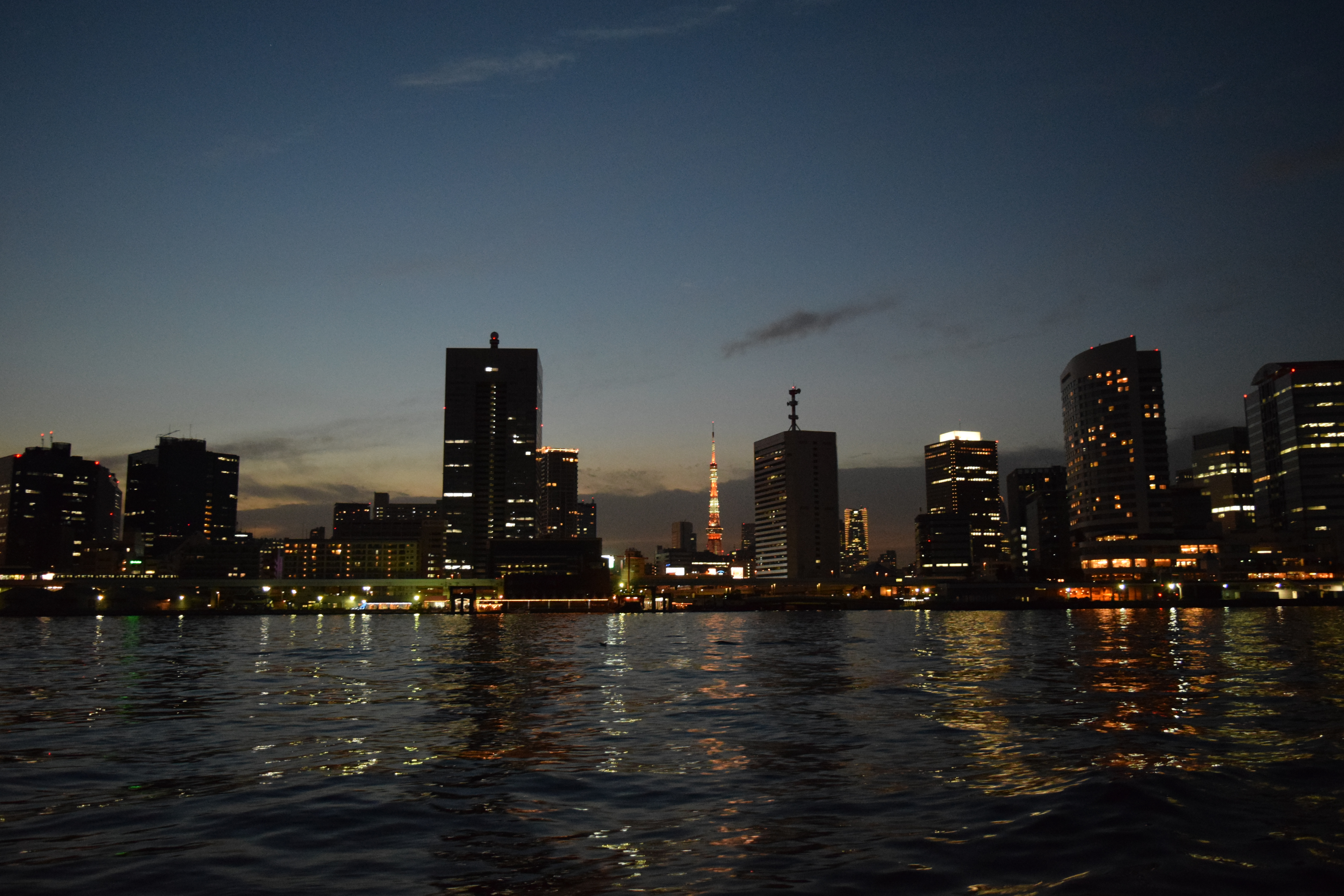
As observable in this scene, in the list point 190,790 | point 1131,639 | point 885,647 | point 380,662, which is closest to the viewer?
point 190,790

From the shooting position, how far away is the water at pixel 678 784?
1446 cm

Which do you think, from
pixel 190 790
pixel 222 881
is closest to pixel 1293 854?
pixel 222 881

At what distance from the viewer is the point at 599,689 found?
44.7 metres

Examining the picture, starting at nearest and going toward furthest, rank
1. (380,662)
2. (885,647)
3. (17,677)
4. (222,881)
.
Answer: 1. (222,881)
2. (17,677)
3. (380,662)
4. (885,647)

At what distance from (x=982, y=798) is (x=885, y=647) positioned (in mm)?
A: 67141

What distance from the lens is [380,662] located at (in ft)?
215

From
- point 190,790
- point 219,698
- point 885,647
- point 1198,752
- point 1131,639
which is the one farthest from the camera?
point 1131,639

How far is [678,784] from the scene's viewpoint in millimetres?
21625

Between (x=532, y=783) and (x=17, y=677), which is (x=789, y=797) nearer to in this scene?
(x=532, y=783)

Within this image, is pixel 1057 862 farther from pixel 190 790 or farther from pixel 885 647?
pixel 885 647

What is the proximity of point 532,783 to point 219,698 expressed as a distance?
2550cm

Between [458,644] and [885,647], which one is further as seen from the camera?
[458,644]

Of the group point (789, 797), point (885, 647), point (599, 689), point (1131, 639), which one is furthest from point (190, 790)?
point (1131, 639)

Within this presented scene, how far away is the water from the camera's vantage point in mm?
14461
